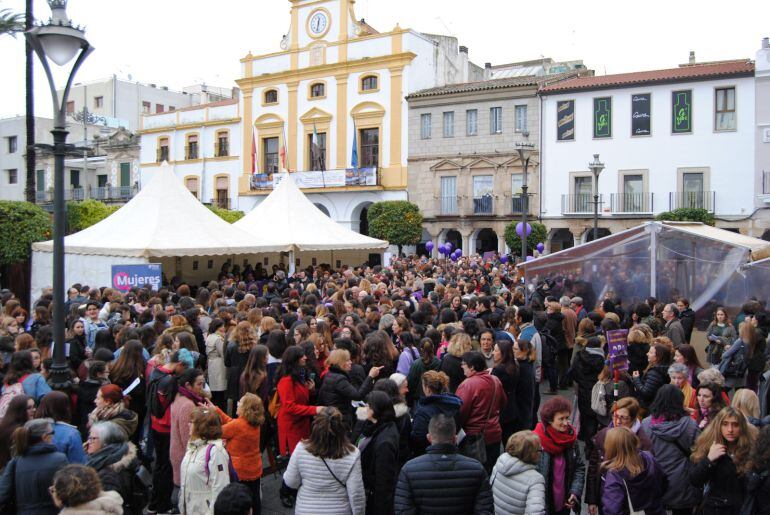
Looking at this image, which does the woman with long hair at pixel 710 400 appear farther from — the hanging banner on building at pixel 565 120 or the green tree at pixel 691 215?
the hanging banner on building at pixel 565 120

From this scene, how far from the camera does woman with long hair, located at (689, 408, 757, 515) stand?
14.1 ft

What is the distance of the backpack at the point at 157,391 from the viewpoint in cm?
573

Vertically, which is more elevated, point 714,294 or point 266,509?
point 714,294

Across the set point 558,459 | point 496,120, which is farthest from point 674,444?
point 496,120

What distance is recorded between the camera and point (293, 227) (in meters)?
20.2

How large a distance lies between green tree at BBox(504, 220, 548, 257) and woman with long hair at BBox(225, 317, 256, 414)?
2192 cm

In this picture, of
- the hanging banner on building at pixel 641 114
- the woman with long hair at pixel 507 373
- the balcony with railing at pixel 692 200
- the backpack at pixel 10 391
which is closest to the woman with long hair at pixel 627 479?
the woman with long hair at pixel 507 373

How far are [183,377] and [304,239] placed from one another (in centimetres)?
Answer: 1441

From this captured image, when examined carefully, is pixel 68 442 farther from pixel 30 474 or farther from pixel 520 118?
pixel 520 118

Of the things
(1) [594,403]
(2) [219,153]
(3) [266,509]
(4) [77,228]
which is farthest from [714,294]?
(2) [219,153]

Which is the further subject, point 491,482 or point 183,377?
point 183,377

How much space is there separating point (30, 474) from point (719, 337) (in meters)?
8.20

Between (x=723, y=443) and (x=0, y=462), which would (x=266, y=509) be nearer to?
(x=0, y=462)

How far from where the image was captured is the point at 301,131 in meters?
35.6
